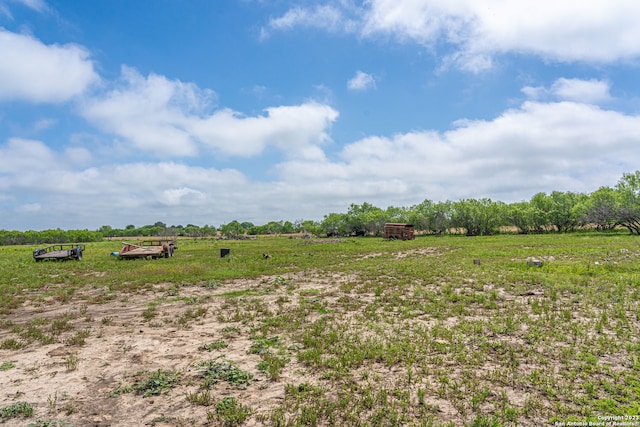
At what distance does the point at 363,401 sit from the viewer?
5402 millimetres

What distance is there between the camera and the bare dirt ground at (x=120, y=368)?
17.4 ft

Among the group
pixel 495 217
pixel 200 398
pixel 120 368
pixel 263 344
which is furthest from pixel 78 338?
pixel 495 217

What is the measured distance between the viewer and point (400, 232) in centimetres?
6788

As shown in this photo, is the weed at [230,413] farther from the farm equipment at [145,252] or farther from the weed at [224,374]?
the farm equipment at [145,252]

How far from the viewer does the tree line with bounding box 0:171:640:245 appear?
2494 inches

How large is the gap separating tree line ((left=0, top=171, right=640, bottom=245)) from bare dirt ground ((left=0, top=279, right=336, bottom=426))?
76246 mm

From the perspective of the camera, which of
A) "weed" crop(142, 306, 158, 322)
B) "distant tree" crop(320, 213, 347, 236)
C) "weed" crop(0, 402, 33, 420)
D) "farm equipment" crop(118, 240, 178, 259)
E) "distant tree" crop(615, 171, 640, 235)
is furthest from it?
"distant tree" crop(320, 213, 347, 236)

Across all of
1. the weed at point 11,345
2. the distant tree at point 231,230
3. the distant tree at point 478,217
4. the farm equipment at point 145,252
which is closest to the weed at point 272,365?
the weed at point 11,345

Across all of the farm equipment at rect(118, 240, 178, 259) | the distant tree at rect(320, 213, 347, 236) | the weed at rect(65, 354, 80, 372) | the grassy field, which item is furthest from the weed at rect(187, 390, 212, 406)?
the distant tree at rect(320, 213, 347, 236)

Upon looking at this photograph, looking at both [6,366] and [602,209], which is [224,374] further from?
[602,209]

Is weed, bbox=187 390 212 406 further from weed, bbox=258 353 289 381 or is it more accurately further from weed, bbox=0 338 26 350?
weed, bbox=0 338 26 350

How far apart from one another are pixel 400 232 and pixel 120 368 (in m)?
64.4

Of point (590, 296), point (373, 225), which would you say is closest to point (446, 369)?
point (590, 296)

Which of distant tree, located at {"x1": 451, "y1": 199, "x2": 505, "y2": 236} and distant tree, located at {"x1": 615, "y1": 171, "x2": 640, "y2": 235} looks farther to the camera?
distant tree, located at {"x1": 451, "y1": 199, "x2": 505, "y2": 236}
